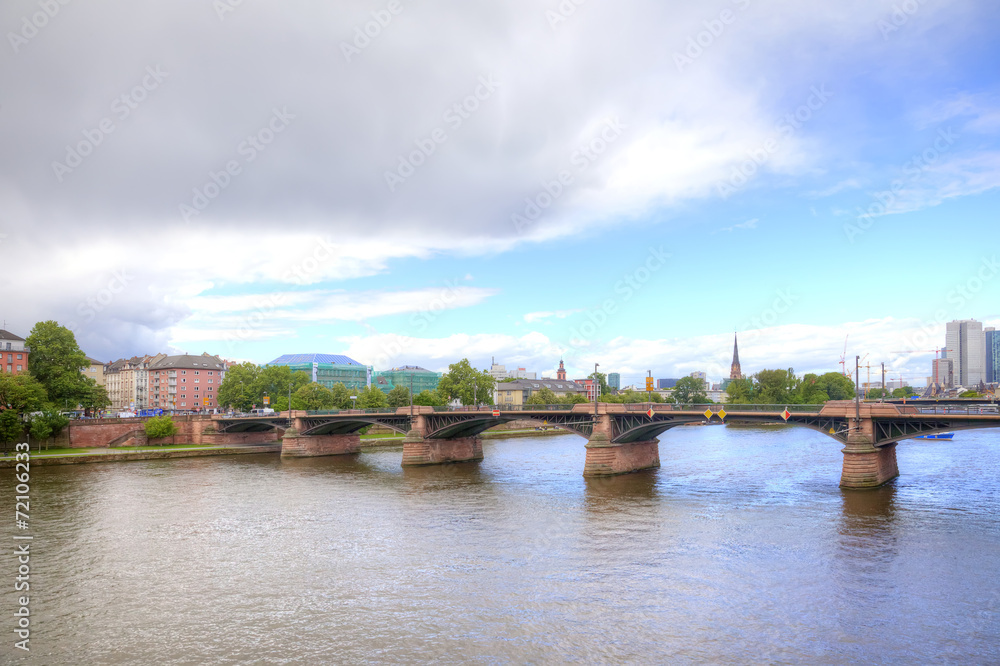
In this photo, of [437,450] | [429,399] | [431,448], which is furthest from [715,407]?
[429,399]

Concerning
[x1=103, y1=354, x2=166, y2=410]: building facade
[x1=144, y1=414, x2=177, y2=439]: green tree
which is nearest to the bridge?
[x1=144, y1=414, x2=177, y2=439]: green tree

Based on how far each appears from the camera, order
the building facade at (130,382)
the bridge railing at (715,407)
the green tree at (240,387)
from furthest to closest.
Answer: the building facade at (130,382) < the green tree at (240,387) < the bridge railing at (715,407)

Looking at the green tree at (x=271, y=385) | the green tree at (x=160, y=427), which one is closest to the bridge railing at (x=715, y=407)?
the green tree at (x=160, y=427)

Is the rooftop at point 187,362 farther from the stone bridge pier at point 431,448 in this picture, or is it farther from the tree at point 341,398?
the stone bridge pier at point 431,448

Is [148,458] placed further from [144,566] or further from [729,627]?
[729,627]

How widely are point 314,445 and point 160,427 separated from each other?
26.1 m

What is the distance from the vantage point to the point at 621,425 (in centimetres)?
6209

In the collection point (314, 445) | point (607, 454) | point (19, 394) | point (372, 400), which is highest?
point (19, 394)

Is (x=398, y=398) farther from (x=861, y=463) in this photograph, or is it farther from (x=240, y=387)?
(x=861, y=463)

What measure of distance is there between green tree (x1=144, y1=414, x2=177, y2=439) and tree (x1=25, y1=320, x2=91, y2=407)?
11.0 m

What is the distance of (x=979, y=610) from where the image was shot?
2384 cm

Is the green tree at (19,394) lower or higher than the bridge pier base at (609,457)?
higher

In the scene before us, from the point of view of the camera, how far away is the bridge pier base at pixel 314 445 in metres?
88.2

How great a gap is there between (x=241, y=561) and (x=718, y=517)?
2778 centimetres
